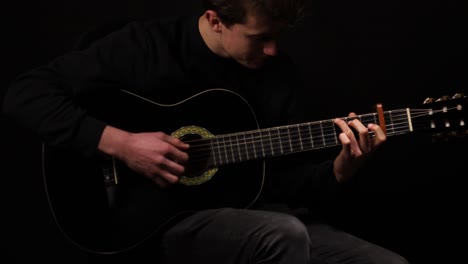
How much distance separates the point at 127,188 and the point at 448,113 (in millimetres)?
1033

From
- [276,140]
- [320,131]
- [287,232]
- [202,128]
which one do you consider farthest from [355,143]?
[202,128]

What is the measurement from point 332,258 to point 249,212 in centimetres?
30

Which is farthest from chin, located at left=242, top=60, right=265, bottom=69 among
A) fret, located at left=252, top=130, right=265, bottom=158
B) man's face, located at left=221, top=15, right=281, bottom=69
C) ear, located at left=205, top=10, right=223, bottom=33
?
fret, located at left=252, top=130, right=265, bottom=158

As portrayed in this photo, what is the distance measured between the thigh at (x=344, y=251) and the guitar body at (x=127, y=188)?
0.95 feet

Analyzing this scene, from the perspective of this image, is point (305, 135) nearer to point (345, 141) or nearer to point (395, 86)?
point (345, 141)

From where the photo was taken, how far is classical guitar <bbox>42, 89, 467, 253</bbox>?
1574 millimetres

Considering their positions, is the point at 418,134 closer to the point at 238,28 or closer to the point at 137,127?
the point at 238,28

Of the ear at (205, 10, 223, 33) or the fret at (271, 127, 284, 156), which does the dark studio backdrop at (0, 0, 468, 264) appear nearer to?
the ear at (205, 10, 223, 33)

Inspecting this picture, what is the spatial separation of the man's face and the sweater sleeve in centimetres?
27

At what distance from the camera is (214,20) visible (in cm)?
176

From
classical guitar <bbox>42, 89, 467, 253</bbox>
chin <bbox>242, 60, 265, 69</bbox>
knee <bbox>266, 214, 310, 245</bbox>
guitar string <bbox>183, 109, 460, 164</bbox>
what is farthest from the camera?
chin <bbox>242, 60, 265, 69</bbox>

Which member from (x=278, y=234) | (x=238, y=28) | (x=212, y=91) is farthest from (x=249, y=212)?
(x=238, y=28)

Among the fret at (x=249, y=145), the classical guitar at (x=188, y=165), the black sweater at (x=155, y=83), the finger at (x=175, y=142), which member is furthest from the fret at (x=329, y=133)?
the finger at (x=175, y=142)

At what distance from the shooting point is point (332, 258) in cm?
164
